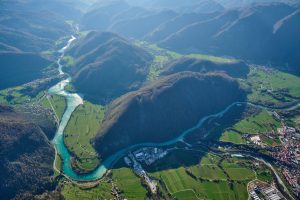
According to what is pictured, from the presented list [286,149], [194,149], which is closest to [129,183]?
[194,149]

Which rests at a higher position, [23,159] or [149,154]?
[23,159]

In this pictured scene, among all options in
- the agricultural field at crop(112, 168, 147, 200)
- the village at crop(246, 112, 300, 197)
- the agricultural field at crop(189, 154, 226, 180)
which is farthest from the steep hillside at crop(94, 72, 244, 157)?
the village at crop(246, 112, 300, 197)

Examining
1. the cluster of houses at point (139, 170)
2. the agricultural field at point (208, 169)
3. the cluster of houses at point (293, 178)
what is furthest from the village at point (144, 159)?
the cluster of houses at point (293, 178)

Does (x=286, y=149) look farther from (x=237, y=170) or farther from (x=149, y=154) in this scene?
(x=149, y=154)

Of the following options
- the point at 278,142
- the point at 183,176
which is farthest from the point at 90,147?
the point at 278,142

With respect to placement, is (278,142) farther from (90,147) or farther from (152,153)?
(90,147)
